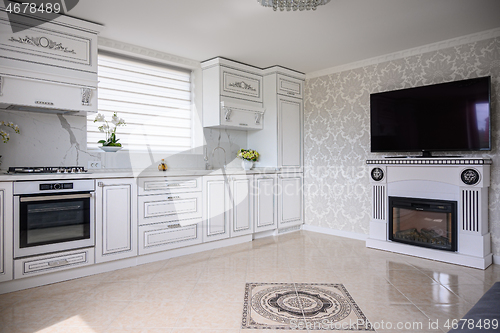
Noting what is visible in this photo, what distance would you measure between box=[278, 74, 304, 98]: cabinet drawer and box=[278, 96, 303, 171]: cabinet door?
0.27 feet

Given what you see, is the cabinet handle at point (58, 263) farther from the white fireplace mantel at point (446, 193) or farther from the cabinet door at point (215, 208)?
the white fireplace mantel at point (446, 193)

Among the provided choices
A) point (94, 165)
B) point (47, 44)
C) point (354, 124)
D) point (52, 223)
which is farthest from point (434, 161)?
point (47, 44)

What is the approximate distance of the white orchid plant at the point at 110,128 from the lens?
3.50 metres

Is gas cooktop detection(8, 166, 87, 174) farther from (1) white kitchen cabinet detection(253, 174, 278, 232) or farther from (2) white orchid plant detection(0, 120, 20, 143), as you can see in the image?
(1) white kitchen cabinet detection(253, 174, 278, 232)

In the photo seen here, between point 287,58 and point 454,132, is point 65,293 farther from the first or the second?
point 454,132

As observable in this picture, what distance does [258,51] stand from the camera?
4055 millimetres

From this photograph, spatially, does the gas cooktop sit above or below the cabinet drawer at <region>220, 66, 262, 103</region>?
below

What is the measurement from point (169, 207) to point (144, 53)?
6.35 ft

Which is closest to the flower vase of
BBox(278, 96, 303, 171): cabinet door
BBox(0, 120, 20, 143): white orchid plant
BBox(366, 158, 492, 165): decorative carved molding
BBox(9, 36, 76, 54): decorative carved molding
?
BBox(278, 96, 303, 171): cabinet door

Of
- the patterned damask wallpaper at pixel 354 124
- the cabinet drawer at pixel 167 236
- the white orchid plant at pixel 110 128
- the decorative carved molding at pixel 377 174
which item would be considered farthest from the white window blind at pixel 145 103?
the decorative carved molding at pixel 377 174

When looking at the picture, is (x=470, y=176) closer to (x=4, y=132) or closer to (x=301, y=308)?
(x=301, y=308)

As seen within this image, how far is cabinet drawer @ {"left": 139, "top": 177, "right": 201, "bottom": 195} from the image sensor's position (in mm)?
3326

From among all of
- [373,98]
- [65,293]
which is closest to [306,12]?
[373,98]

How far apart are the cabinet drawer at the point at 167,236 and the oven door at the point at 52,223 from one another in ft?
1.75
